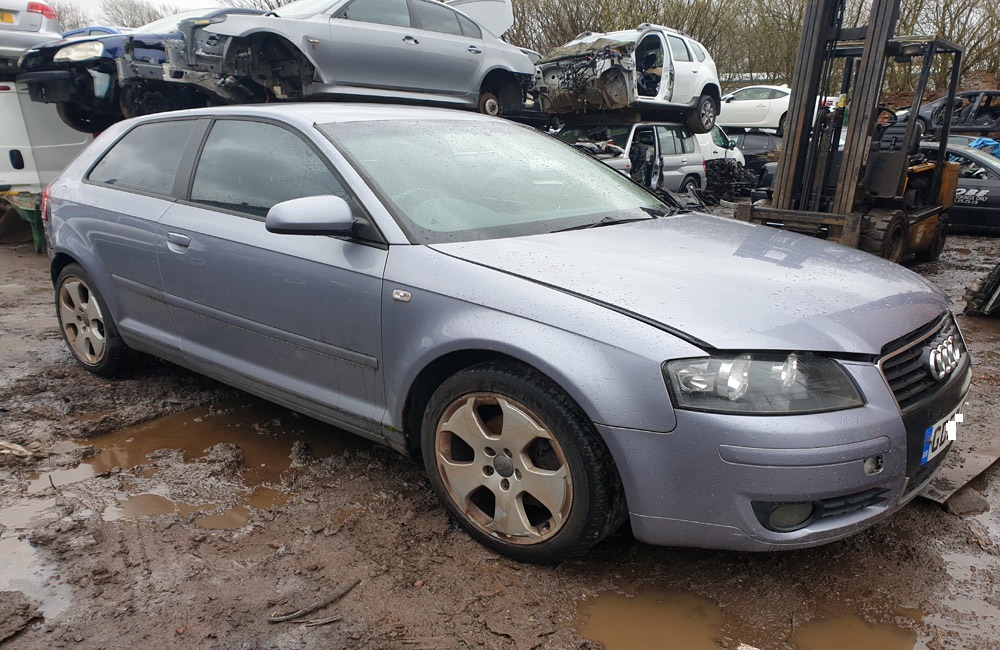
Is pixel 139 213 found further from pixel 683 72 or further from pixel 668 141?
pixel 683 72

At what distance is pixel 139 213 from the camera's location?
3453 mm

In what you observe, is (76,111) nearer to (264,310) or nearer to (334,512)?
(264,310)

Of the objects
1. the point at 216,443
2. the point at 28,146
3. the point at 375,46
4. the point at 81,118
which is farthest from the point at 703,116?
the point at 216,443

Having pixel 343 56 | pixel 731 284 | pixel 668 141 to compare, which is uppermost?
pixel 343 56

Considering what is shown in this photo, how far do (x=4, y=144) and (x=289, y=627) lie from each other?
7.61m

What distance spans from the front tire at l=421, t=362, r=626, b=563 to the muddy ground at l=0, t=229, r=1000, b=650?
0.13m

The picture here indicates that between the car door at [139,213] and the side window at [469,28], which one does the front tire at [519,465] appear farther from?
the side window at [469,28]

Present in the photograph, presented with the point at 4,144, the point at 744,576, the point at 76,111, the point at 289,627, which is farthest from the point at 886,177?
the point at 4,144

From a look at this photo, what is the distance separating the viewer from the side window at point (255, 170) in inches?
113

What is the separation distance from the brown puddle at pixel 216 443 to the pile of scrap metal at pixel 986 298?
503cm

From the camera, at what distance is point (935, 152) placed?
8.70 meters

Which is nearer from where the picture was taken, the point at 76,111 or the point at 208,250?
the point at 208,250

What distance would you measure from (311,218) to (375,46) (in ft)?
19.1

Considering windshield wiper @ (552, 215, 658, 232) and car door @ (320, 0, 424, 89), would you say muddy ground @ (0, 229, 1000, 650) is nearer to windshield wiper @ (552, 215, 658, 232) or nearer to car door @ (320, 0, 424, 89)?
windshield wiper @ (552, 215, 658, 232)
